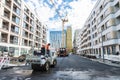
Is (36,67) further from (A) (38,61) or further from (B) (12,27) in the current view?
(B) (12,27)

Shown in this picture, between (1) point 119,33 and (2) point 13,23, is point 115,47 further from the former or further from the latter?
(2) point 13,23

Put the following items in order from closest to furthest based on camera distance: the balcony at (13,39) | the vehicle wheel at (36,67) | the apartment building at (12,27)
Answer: the vehicle wheel at (36,67)
the apartment building at (12,27)
the balcony at (13,39)

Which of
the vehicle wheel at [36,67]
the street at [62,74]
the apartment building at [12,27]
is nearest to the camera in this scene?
the street at [62,74]

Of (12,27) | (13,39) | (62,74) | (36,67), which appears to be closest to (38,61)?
(36,67)

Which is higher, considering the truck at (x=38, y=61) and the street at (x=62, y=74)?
the truck at (x=38, y=61)

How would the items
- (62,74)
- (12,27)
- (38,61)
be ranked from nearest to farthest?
(62,74) < (38,61) < (12,27)

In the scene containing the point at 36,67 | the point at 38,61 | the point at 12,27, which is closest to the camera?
the point at 38,61

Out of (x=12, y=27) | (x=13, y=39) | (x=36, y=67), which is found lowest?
(x=36, y=67)

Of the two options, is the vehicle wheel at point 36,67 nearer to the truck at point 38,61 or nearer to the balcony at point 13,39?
the truck at point 38,61

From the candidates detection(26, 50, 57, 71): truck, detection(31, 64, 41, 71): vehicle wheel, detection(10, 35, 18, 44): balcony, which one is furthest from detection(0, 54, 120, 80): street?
detection(10, 35, 18, 44): balcony

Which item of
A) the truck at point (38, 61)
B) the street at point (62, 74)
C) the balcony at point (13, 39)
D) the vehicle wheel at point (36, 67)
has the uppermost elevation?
the balcony at point (13, 39)

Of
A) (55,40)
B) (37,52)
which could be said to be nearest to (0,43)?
(37,52)

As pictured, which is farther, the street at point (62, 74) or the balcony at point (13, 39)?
the balcony at point (13, 39)

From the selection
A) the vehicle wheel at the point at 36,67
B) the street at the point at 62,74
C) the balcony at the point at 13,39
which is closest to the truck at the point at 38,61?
the vehicle wheel at the point at 36,67
